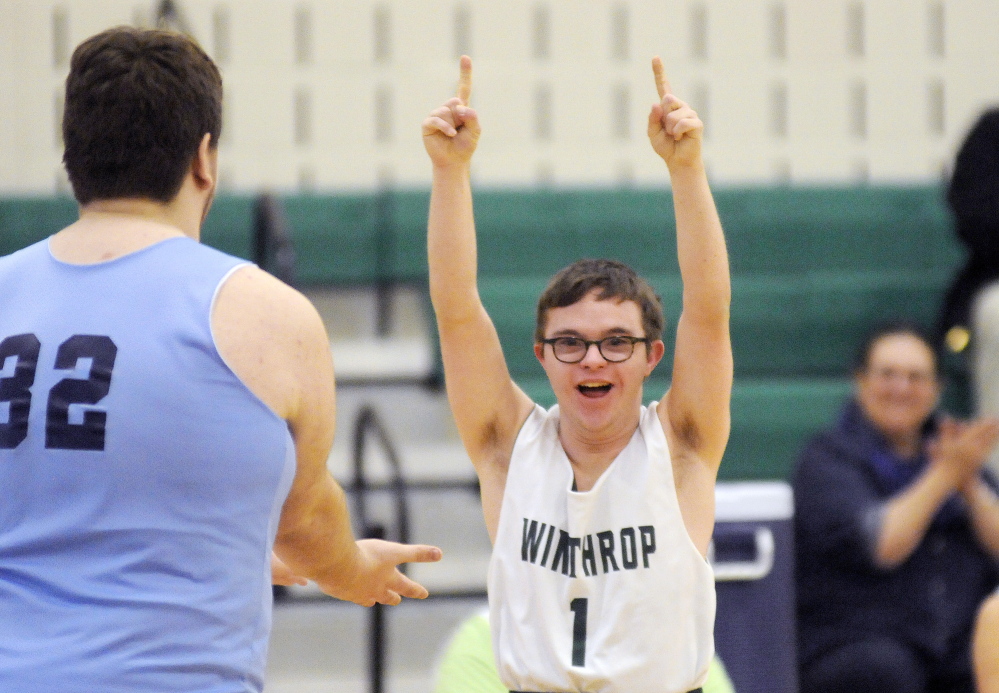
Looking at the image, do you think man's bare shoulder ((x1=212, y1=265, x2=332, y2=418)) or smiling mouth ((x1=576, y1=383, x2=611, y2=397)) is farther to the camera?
smiling mouth ((x1=576, y1=383, x2=611, y2=397))

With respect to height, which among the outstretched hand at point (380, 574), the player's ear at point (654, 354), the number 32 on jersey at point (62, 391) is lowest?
the outstretched hand at point (380, 574)

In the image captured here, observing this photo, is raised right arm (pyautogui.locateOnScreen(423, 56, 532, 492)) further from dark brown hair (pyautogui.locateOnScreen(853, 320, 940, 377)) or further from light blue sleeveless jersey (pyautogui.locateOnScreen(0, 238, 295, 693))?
dark brown hair (pyautogui.locateOnScreen(853, 320, 940, 377))

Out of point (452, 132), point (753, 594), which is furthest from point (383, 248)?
point (452, 132)

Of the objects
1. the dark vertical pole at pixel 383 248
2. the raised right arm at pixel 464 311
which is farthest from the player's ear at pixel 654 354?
the dark vertical pole at pixel 383 248

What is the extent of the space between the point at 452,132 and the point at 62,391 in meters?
0.82

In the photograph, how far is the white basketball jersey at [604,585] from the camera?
1897 millimetres

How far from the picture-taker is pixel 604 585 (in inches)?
76.5

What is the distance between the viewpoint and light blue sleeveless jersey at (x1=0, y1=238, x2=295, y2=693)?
1.32m

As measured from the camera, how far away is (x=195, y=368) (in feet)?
4.54

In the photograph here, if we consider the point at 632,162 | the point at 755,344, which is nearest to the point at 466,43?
the point at 632,162

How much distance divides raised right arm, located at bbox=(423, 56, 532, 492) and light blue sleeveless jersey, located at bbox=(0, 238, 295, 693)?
0.67m

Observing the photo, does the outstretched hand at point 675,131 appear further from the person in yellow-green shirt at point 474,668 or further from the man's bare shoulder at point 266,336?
the person in yellow-green shirt at point 474,668

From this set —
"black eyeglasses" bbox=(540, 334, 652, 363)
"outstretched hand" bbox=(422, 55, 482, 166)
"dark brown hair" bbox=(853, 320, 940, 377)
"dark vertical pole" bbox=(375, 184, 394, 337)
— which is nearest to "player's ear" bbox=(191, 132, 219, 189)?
"outstretched hand" bbox=(422, 55, 482, 166)

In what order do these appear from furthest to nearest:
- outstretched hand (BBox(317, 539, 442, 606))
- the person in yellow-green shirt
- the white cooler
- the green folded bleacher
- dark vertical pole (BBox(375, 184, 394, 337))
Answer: dark vertical pole (BBox(375, 184, 394, 337))
the green folded bleacher
the white cooler
the person in yellow-green shirt
outstretched hand (BBox(317, 539, 442, 606))
